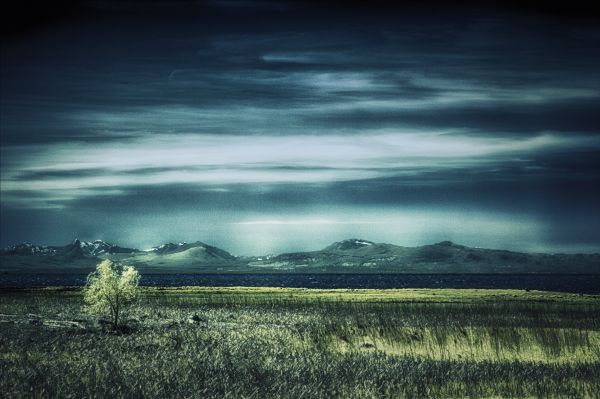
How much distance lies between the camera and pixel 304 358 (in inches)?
1248

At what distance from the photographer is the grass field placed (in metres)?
24.6

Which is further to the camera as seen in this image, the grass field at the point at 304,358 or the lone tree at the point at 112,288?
the lone tree at the point at 112,288

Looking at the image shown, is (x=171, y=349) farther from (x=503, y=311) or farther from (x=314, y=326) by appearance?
(x=503, y=311)

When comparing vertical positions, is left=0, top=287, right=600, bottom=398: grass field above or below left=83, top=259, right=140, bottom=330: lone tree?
below

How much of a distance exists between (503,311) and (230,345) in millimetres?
36585

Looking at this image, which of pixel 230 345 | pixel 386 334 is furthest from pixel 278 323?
pixel 230 345

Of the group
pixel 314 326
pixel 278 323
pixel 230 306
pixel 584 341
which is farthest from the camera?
pixel 230 306

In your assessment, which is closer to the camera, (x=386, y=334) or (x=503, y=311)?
(x=386, y=334)

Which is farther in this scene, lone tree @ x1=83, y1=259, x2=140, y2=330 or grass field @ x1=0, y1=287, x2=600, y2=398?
lone tree @ x1=83, y1=259, x2=140, y2=330

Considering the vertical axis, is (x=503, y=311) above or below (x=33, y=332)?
below

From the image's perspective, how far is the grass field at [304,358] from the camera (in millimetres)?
24606

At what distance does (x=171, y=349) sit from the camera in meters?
34.8

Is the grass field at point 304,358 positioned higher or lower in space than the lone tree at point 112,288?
lower

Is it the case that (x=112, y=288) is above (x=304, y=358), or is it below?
above
